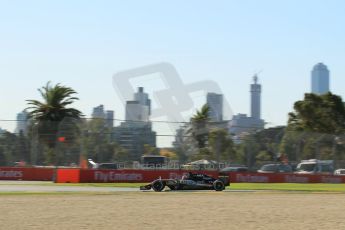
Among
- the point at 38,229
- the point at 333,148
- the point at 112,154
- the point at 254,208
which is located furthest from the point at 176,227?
the point at 333,148

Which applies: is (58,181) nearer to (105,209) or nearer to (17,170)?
(17,170)

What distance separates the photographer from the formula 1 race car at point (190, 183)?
28.7 metres

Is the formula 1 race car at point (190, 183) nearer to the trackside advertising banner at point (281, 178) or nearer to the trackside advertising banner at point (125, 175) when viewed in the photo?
the trackside advertising banner at point (125, 175)

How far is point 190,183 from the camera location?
29.2 meters

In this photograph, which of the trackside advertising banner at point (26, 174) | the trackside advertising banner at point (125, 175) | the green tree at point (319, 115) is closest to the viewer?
the trackside advertising banner at point (125, 175)

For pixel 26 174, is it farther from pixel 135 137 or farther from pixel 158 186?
pixel 158 186

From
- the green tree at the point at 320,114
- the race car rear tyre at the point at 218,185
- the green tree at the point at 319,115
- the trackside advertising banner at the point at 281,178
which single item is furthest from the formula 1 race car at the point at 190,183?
the green tree at the point at 320,114

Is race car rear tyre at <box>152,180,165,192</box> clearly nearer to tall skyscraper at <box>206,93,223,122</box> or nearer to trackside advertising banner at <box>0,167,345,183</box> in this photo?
trackside advertising banner at <box>0,167,345,183</box>

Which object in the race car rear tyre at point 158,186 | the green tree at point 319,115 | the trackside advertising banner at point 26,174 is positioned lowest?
the race car rear tyre at point 158,186

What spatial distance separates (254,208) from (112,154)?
21.1 metres

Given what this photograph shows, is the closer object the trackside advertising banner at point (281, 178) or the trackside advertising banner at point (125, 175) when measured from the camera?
the trackside advertising banner at point (125, 175)

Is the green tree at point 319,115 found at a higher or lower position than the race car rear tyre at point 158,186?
higher

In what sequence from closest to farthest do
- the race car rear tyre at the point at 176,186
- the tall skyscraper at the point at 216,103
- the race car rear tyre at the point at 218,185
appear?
the race car rear tyre at the point at 176,186 → the race car rear tyre at the point at 218,185 → the tall skyscraper at the point at 216,103

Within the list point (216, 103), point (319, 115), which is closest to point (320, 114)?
point (319, 115)
